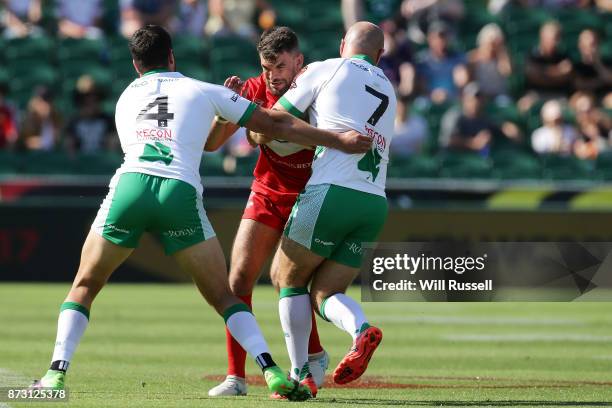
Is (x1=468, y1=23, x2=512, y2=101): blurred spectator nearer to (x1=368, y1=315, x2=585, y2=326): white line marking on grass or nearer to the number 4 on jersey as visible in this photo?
(x1=368, y1=315, x2=585, y2=326): white line marking on grass

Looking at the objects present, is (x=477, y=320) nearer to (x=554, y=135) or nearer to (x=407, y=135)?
(x=407, y=135)

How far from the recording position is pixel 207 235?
24.4 feet

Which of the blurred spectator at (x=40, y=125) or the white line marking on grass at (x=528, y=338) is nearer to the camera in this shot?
the white line marking on grass at (x=528, y=338)

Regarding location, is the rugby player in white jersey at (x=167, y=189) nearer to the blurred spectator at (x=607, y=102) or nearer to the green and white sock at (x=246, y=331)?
the green and white sock at (x=246, y=331)

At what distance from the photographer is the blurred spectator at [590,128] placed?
19.2m

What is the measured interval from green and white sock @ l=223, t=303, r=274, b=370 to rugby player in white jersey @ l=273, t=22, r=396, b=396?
1.62 feet

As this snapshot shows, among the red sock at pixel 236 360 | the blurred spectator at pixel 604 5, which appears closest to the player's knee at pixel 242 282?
the red sock at pixel 236 360

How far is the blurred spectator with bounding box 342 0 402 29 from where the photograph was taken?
19812mm

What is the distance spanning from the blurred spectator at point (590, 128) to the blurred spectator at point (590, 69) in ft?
2.14

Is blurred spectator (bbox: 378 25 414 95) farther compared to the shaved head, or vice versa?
blurred spectator (bbox: 378 25 414 95)

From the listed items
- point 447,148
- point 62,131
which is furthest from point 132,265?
point 447,148

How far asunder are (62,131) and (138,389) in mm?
10919

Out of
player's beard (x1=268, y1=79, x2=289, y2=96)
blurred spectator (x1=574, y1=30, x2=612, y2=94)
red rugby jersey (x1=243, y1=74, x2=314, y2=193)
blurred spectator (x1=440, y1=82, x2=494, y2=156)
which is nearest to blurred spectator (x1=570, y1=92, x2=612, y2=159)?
blurred spectator (x1=574, y1=30, x2=612, y2=94)

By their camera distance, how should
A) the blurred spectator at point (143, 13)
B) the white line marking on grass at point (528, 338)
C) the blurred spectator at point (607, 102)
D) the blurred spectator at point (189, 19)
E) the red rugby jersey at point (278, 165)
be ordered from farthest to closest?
1. the blurred spectator at point (189, 19)
2. the blurred spectator at point (607, 102)
3. the blurred spectator at point (143, 13)
4. the white line marking on grass at point (528, 338)
5. the red rugby jersey at point (278, 165)
